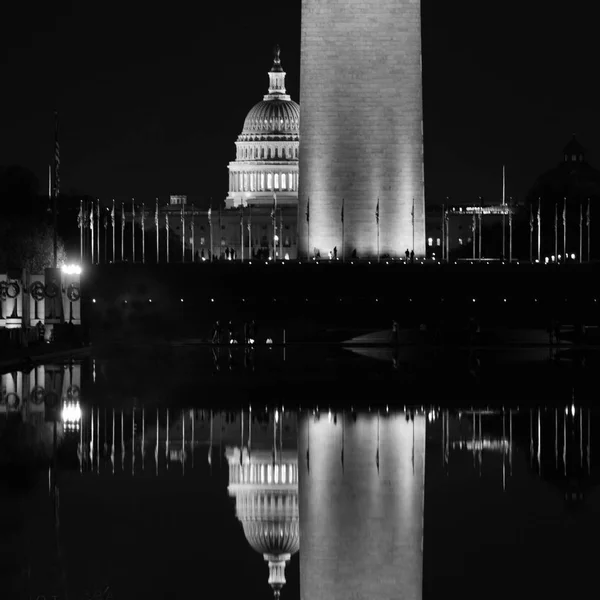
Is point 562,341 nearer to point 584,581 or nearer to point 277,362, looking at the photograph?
point 277,362

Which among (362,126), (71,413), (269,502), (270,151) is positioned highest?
(270,151)

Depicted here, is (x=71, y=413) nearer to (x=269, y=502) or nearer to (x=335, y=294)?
(x=269, y=502)

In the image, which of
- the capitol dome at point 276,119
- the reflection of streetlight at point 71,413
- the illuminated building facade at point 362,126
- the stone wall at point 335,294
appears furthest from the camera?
the capitol dome at point 276,119

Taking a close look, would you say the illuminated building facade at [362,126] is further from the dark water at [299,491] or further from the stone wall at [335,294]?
the dark water at [299,491]

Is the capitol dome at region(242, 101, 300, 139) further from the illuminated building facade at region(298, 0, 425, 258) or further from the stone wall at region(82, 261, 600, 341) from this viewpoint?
the illuminated building facade at region(298, 0, 425, 258)

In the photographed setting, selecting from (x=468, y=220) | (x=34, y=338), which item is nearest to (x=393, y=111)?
(x=34, y=338)

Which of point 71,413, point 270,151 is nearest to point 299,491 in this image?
point 71,413

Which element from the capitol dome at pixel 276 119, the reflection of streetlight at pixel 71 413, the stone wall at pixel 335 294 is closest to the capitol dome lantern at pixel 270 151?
the capitol dome at pixel 276 119
